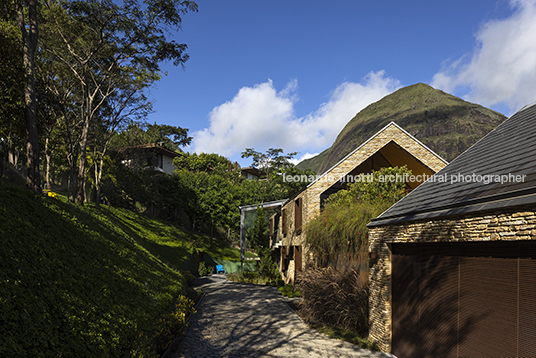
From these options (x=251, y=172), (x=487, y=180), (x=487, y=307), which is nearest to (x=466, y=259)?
(x=487, y=307)

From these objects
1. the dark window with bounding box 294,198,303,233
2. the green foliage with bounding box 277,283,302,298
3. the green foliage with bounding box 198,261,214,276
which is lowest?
the green foliage with bounding box 198,261,214,276

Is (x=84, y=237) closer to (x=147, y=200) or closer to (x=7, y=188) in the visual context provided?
(x=7, y=188)

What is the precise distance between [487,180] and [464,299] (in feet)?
8.07

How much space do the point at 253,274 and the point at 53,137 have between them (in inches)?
710

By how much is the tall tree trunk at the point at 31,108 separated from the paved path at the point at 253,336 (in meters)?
6.08

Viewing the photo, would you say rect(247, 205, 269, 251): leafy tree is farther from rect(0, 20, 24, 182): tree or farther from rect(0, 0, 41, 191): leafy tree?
rect(0, 20, 24, 182): tree

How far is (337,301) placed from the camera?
10969mm

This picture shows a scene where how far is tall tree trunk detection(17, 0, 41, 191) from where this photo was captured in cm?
902

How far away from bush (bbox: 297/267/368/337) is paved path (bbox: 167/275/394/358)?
76 cm

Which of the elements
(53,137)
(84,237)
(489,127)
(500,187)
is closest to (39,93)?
(84,237)

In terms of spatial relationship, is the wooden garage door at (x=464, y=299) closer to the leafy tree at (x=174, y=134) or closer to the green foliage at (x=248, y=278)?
the green foliage at (x=248, y=278)

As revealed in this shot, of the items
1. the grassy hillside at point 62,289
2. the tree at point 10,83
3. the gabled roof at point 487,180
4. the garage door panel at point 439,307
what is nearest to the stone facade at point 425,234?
the gabled roof at point 487,180

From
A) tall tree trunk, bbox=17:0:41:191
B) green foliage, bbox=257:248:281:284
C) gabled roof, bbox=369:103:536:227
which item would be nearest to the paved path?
gabled roof, bbox=369:103:536:227

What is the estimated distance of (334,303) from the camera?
11.0 metres
